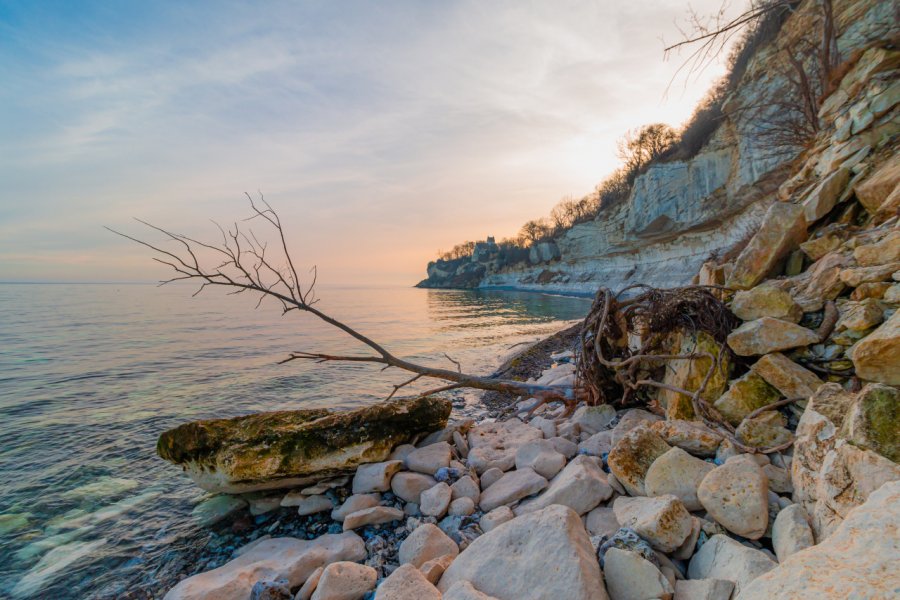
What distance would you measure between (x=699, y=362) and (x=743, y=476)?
173 cm

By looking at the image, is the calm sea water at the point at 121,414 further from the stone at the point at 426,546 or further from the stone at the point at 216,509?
the stone at the point at 426,546

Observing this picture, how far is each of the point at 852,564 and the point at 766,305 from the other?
2.98 metres

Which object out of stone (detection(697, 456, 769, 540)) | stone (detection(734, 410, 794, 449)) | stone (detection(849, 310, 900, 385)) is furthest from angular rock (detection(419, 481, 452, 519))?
stone (detection(849, 310, 900, 385))

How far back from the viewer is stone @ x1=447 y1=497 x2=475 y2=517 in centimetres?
320

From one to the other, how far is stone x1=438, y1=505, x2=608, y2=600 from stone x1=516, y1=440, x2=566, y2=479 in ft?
4.36

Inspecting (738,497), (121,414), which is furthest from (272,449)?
(121,414)

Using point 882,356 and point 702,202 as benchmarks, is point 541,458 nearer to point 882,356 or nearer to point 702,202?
point 882,356

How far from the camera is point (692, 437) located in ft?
9.05

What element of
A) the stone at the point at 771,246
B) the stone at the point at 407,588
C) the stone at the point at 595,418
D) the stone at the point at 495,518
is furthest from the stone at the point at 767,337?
the stone at the point at 407,588

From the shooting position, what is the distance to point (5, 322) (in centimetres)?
2609

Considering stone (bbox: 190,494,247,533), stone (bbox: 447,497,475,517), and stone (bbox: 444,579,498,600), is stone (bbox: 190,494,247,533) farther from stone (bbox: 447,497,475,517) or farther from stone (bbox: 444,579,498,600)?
stone (bbox: 444,579,498,600)

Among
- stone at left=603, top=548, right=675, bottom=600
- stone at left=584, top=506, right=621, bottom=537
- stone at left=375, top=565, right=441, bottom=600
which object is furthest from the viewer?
stone at left=584, top=506, right=621, bottom=537

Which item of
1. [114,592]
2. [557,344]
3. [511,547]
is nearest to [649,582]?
[511,547]

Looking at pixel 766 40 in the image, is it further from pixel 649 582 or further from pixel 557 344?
pixel 649 582
